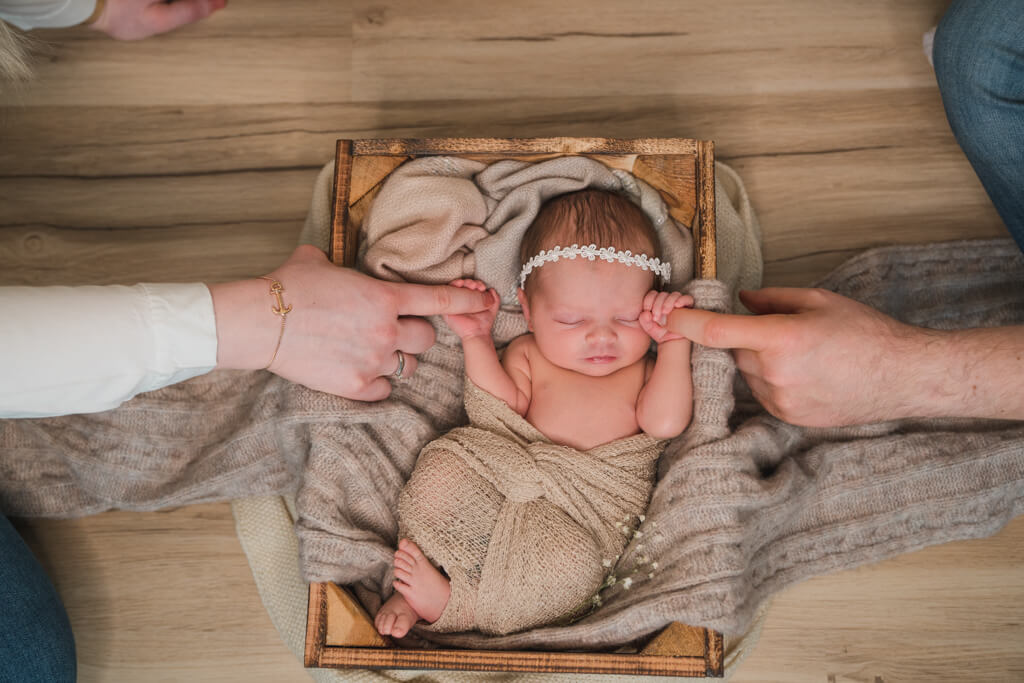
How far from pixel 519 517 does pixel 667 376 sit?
37cm

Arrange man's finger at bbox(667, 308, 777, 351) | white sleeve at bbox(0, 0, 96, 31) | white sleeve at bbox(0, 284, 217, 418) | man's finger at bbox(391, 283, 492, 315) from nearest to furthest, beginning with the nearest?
white sleeve at bbox(0, 284, 217, 418) < man's finger at bbox(667, 308, 777, 351) < man's finger at bbox(391, 283, 492, 315) < white sleeve at bbox(0, 0, 96, 31)

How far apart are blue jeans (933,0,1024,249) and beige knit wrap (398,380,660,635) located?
857 millimetres

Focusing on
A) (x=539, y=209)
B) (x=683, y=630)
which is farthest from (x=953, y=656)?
(x=539, y=209)

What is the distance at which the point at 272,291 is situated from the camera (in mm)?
1250

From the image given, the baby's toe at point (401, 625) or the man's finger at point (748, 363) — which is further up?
the man's finger at point (748, 363)

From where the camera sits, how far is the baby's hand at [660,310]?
1.38m

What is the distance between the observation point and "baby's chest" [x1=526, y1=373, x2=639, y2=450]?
4.79 feet

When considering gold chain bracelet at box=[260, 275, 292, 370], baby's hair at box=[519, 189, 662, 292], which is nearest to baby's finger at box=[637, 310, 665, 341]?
baby's hair at box=[519, 189, 662, 292]

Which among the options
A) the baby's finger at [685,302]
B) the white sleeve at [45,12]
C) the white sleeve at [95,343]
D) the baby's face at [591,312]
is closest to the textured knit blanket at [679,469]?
the baby's finger at [685,302]

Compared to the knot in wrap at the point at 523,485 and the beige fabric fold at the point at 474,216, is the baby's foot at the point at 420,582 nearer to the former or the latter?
the knot in wrap at the point at 523,485

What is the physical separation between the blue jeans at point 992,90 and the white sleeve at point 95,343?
57.3 inches

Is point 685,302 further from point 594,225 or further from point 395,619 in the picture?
point 395,619

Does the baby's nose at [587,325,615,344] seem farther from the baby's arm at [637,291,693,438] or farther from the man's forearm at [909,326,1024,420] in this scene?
the man's forearm at [909,326,1024,420]

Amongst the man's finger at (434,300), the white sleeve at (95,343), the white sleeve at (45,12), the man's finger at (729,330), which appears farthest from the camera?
the white sleeve at (45,12)
